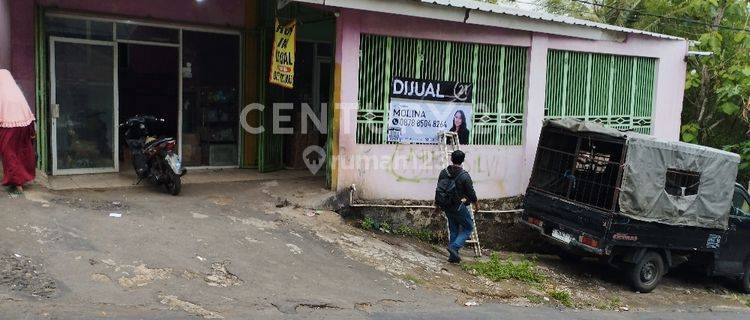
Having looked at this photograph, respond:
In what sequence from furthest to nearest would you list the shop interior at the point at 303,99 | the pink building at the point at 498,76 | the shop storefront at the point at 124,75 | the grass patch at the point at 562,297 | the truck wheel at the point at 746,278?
the shop interior at the point at 303,99
the truck wheel at the point at 746,278
the shop storefront at the point at 124,75
the pink building at the point at 498,76
the grass patch at the point at 562,297

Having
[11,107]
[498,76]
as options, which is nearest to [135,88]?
[11,107]

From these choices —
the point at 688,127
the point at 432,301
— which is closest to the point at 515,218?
the point at 432,301

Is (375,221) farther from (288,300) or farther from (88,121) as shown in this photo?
(88,121)

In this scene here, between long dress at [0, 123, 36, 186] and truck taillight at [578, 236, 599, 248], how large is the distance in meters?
7.68

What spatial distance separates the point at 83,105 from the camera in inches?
399

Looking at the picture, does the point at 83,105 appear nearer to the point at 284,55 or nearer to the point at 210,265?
the point at 284,55

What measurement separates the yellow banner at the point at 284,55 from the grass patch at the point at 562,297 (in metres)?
4.80

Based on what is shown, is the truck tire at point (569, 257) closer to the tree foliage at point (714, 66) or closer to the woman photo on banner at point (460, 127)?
the woman photo on banner at point (460, 127)

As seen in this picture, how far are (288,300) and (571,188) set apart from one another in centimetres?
516

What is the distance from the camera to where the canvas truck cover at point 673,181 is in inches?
336

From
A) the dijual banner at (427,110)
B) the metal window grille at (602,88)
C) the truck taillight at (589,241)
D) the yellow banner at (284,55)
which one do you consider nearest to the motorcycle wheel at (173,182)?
the yellow banner at (284,55)

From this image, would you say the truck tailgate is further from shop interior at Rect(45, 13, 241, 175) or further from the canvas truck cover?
shop interior at Rect(45, 13, 241, 175)

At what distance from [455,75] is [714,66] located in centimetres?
816

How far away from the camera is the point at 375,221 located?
9.59 meters
